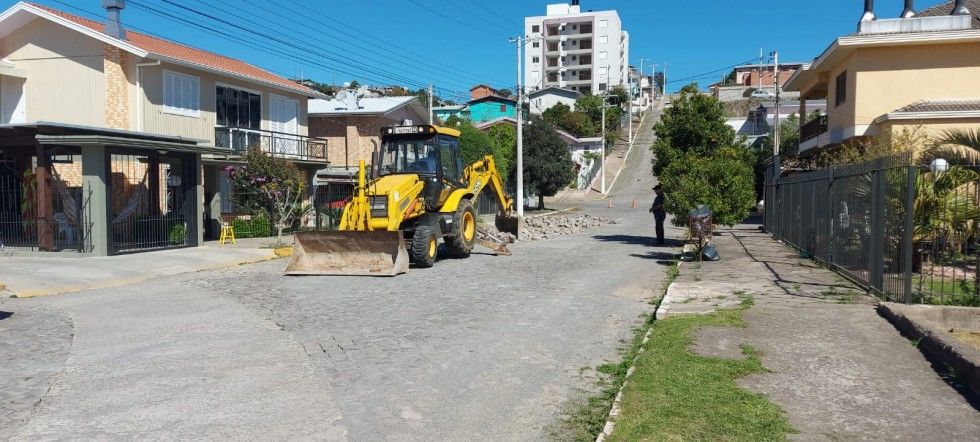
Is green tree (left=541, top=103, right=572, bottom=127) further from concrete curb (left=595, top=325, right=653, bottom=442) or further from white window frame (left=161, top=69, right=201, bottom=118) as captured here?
concrete curb (left=595, top=325, right=653, bottom=442)

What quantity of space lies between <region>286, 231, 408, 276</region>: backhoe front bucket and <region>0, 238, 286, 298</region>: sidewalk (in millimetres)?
2997

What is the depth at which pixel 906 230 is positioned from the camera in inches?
376

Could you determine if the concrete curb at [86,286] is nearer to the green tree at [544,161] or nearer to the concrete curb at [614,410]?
the concrete curb at [614,410]

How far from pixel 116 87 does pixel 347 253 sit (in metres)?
12.7

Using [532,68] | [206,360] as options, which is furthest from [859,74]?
[532,68]

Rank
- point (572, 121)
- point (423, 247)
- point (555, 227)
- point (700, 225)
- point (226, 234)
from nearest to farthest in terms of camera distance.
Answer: point (423, 247), point (700, 225), point (226, 234), point (555, 227), point (572, 121)

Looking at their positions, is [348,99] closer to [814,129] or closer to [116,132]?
[116,132]

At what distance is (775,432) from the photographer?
202 inches

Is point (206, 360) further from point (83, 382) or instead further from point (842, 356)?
point (842, 356)

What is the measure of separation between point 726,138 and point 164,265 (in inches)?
605

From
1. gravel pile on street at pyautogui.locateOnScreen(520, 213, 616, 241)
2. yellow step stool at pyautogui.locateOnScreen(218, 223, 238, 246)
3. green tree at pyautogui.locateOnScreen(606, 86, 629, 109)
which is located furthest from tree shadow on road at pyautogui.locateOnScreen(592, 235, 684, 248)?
green tree at pyautogui.locateOnScreen(606, 86, 629, 109)

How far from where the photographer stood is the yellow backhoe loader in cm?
1498

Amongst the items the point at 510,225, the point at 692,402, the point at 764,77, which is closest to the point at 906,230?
the point at 692,402

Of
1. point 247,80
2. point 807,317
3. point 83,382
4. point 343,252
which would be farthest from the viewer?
point 247,80
